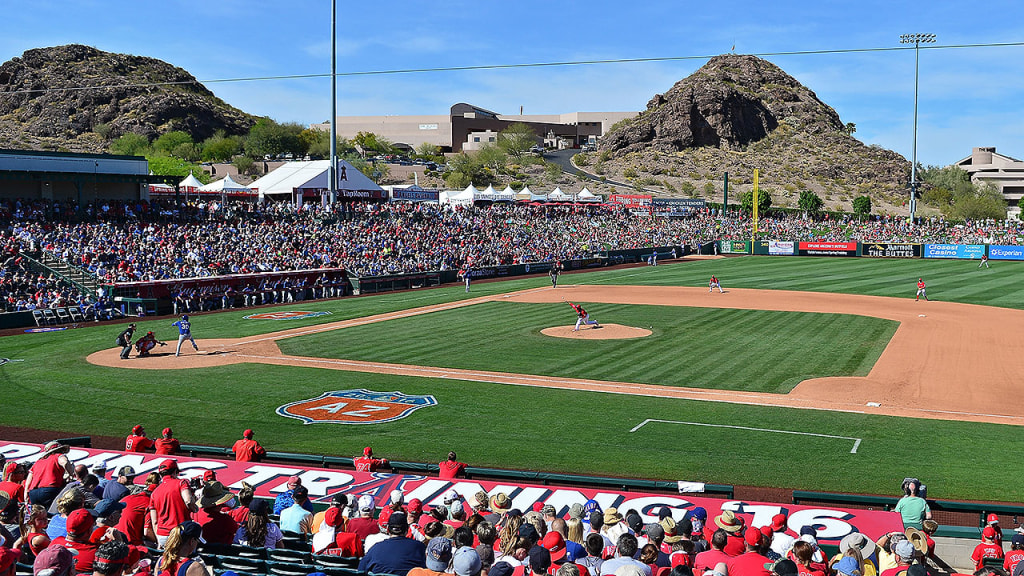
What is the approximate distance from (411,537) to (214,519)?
6.56ft

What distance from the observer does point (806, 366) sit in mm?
24406

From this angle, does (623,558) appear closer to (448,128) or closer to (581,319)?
(581,319)

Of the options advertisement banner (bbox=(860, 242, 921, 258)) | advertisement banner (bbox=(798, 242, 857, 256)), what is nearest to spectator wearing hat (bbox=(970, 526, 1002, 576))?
advertisement banner (bbox=(860, 242, 921, 258))

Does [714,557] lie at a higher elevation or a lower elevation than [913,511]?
higher

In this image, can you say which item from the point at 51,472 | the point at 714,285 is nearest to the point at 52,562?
the point at 51,472

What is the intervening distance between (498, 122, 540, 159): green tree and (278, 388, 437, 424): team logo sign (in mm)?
134594

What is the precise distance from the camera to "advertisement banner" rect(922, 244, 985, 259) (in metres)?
70.8

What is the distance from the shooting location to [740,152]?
162500 millimetres

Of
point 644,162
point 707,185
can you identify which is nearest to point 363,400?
point 707,185

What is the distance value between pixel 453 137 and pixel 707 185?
6065 centimetres

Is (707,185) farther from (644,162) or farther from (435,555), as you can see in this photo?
(435,555)

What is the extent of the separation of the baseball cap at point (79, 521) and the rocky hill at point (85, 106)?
13854 centimetres

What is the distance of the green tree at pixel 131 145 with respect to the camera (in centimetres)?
Answer: 12581

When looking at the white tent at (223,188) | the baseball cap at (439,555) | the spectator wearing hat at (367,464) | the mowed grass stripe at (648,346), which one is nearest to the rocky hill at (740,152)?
the white tent at (223,188)
